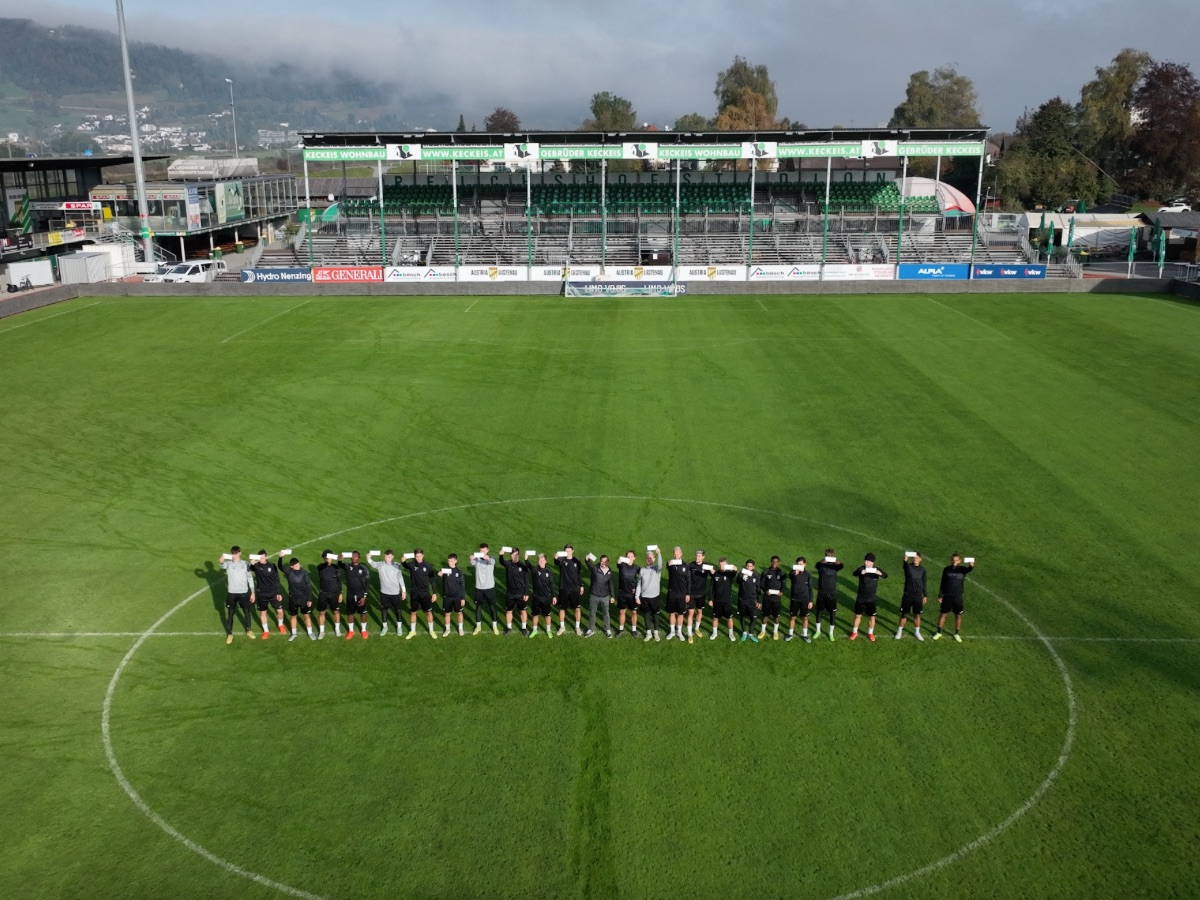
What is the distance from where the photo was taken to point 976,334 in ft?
123

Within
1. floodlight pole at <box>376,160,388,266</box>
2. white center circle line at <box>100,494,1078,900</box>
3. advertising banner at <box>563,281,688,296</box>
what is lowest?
white center circle line at <box>100,494,1078,900</box>

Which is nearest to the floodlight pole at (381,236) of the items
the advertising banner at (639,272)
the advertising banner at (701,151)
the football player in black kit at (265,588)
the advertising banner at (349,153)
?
the advertising banner at (349,153)

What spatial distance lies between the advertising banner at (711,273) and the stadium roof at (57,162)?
36.1 meters

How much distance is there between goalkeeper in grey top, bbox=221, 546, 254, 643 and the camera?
14914 millimetres

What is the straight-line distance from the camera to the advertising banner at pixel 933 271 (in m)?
49.0

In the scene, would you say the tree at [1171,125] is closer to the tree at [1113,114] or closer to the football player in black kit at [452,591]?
the tree at [1113,114]

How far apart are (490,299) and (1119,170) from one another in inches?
3533

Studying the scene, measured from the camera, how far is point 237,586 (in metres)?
15.0

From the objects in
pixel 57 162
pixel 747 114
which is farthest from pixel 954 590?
pixel 747 114

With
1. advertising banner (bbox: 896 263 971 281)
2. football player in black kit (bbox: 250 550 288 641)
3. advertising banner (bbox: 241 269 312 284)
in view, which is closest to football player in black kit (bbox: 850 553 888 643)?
football player in black kit (bbox: 250 550 288 641)

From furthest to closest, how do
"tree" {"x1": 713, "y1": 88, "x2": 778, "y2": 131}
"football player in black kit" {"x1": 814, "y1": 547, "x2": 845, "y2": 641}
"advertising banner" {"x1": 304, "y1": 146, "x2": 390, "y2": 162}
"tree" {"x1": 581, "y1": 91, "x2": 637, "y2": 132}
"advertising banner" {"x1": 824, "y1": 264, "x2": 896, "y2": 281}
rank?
1. "tree" {"x1": 581, "y1": 91, "x2": 637, "y2": 132}
2. "tree" {"x1": 713, "y1": 88, "x2": 778, "y2": 131}
3. "advertising banner" {"x1": 304, "y1": 146, "x2": 390, "y2": 162}
4. "advertising banner" {"x1": 824, "y1": 264, "x2": 896, "y2": 281}
5. "football player in black kit" {"x1": 814, "y1": 547, "x2": 845, "y2": 641}

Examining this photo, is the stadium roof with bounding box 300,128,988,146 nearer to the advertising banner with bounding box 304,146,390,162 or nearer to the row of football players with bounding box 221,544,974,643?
the advertising banner with bounding box 304,146,390,162

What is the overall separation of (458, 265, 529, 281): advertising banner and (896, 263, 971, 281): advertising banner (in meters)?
19.0

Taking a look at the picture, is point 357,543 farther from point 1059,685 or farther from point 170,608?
point 1059,685
